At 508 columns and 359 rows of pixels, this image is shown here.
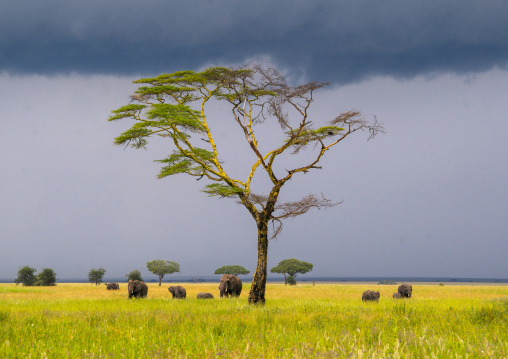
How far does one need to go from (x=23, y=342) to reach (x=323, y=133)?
61.1ft

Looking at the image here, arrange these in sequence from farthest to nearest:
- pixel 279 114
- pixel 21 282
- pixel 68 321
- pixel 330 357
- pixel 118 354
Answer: pixel 21 282 → pixel 279 114 → pixel 68 321 → pixel 118 354 → pixel 330 357

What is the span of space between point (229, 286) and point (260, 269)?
9.50 m

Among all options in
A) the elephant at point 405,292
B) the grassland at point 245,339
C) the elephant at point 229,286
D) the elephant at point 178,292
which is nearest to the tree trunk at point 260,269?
the elephant at point 229,286

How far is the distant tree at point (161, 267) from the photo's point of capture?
80.6m

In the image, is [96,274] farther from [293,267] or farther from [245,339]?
[245,339]

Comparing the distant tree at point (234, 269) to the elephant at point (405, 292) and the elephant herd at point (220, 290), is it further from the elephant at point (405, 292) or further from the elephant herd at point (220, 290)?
the elephant at point (405, 292)

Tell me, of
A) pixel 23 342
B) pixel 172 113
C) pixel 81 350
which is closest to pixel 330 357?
pixel 81 350

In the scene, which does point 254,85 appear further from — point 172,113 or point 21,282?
point 21,282

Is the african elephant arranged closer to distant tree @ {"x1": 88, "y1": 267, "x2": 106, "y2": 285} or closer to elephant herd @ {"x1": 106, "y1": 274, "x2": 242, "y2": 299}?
elephant herd @ {"x1": 106, "y1": 274, "x2": 242, "y2": 299}

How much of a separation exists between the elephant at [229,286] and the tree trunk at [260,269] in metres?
8.65

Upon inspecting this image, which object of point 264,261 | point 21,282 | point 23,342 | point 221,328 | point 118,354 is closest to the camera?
point 118,354

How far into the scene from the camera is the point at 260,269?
20.0m

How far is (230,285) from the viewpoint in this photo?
2867cm

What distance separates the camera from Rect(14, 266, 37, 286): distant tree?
66125mm
